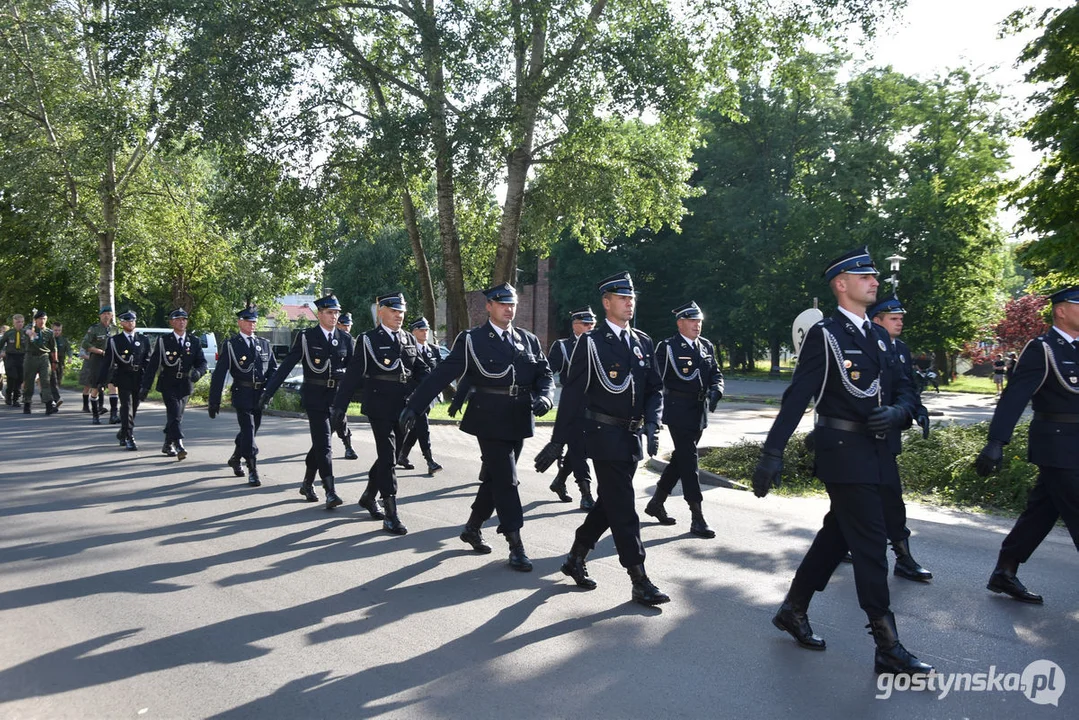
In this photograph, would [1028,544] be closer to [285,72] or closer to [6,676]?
[6,676]

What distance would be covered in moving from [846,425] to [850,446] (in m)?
0.12

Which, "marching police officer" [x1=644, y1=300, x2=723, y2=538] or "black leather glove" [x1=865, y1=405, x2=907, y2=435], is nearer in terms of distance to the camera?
"black leather glove" [x1=865, y1=405, x2=907, y2=435]

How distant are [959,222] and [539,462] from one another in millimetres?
38405

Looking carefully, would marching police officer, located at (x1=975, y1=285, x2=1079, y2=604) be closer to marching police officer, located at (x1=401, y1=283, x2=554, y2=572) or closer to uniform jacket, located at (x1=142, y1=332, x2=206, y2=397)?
marching police officer, located at (x1=401, y1=283, x2=554, y2=572)

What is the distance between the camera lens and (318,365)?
8.91m

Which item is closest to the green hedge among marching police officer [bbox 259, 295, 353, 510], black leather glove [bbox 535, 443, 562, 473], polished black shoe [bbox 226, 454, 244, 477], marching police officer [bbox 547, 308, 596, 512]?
marching police officer [bbox 547, 308, 596, 512]

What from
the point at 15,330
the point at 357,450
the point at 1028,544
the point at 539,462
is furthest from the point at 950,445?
the point at 15,330

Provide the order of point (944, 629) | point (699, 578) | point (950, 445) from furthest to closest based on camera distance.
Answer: point (950, 445) < point (699, 578) < point (944, 629)

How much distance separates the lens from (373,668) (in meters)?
4.44

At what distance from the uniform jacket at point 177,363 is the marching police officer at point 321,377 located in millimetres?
3164

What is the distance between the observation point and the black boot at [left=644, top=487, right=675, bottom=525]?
8266mm

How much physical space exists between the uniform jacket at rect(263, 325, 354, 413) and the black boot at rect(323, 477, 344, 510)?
0.73 metres

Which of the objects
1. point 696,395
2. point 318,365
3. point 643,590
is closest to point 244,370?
point 318,365

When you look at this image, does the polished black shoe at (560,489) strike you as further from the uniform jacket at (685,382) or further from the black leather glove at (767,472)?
the black leather glove at (767,472)
